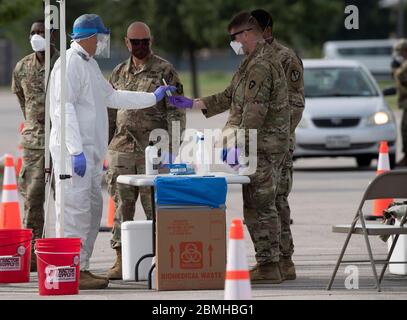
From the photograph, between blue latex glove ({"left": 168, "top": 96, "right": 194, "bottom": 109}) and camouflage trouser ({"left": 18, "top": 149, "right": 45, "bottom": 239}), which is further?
camouflage trouser ({"left": 18, "top": 149, "right": 45, "bottom": 239})

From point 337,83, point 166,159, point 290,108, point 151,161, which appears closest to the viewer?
point 151,161

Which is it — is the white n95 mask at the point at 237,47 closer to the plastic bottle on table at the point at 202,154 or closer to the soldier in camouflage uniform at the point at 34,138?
the plastic bottle on table at the point at 202,154

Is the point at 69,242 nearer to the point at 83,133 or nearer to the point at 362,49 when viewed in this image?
the point at 83,133

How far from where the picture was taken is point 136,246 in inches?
455

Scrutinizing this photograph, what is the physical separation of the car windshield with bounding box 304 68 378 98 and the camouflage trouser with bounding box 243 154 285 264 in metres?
12.6

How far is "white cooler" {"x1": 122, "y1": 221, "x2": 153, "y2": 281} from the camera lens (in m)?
11.5

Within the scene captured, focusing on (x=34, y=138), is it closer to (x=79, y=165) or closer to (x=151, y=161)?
(x=151, y=161)

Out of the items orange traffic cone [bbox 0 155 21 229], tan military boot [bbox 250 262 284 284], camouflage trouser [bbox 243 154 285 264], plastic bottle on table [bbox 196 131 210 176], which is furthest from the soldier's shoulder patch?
orange traffic cone [bbox 0 155 21 229]

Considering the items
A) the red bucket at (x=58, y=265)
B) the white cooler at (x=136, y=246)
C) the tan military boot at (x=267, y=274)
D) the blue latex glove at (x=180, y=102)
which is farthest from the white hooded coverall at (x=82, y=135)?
the tan military boot at (x=267, y=274)

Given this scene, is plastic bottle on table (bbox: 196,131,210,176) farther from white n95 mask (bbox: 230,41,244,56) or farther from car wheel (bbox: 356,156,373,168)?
car wheel (bbox: 356,156,373,168)

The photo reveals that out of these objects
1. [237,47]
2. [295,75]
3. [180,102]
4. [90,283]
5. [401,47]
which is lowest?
[90,283]

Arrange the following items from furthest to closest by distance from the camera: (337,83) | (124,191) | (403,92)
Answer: (337,83), (403,92), (124,191)

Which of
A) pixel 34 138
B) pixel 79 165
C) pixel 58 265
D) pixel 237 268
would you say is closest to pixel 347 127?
pixel 34 138

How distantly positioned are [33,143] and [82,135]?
1.47m
